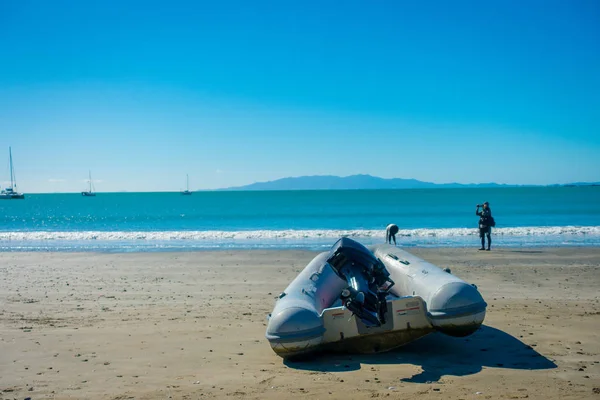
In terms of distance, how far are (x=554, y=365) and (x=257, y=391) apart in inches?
138

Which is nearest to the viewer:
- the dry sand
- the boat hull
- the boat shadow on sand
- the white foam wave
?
the dry sand

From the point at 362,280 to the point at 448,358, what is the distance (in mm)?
1447

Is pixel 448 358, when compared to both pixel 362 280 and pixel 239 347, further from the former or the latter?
pixel 239 347

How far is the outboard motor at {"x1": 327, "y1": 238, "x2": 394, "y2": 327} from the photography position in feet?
Result: 19.1

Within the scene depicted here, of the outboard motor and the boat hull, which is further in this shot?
the boat hull

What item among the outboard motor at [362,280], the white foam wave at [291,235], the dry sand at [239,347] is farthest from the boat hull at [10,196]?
the outboard motor at [362,280]

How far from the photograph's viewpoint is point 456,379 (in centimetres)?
536

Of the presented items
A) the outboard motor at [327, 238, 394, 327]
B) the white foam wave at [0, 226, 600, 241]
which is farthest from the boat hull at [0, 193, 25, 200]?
the outboard motor at [327, 238, 394, 327]

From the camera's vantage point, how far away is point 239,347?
22.2 feet

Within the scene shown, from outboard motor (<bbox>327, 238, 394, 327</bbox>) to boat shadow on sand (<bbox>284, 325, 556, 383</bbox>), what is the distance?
59 centimetres

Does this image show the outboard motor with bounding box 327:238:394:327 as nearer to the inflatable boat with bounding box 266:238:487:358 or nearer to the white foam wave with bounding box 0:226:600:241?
the inflatable boat with bounding box 266:238:487:358

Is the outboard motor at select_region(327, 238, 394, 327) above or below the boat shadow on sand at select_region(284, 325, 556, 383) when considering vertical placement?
above

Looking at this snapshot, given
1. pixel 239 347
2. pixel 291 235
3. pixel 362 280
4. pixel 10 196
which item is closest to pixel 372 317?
pixel 362 280

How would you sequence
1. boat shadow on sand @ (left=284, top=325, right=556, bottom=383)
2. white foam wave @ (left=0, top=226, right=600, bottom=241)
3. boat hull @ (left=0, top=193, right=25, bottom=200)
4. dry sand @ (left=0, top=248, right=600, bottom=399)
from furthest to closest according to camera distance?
boat hull @ (left=0, top=193, right=25, bottom=200)
white foam wave @ (left=0, top=226, right=600, bottom=241)
boat shadow on sand @ (left=284, top=325, right=556, bottom=383)
dry sand @ (left=0, top=248, right=600, bottom=399)
